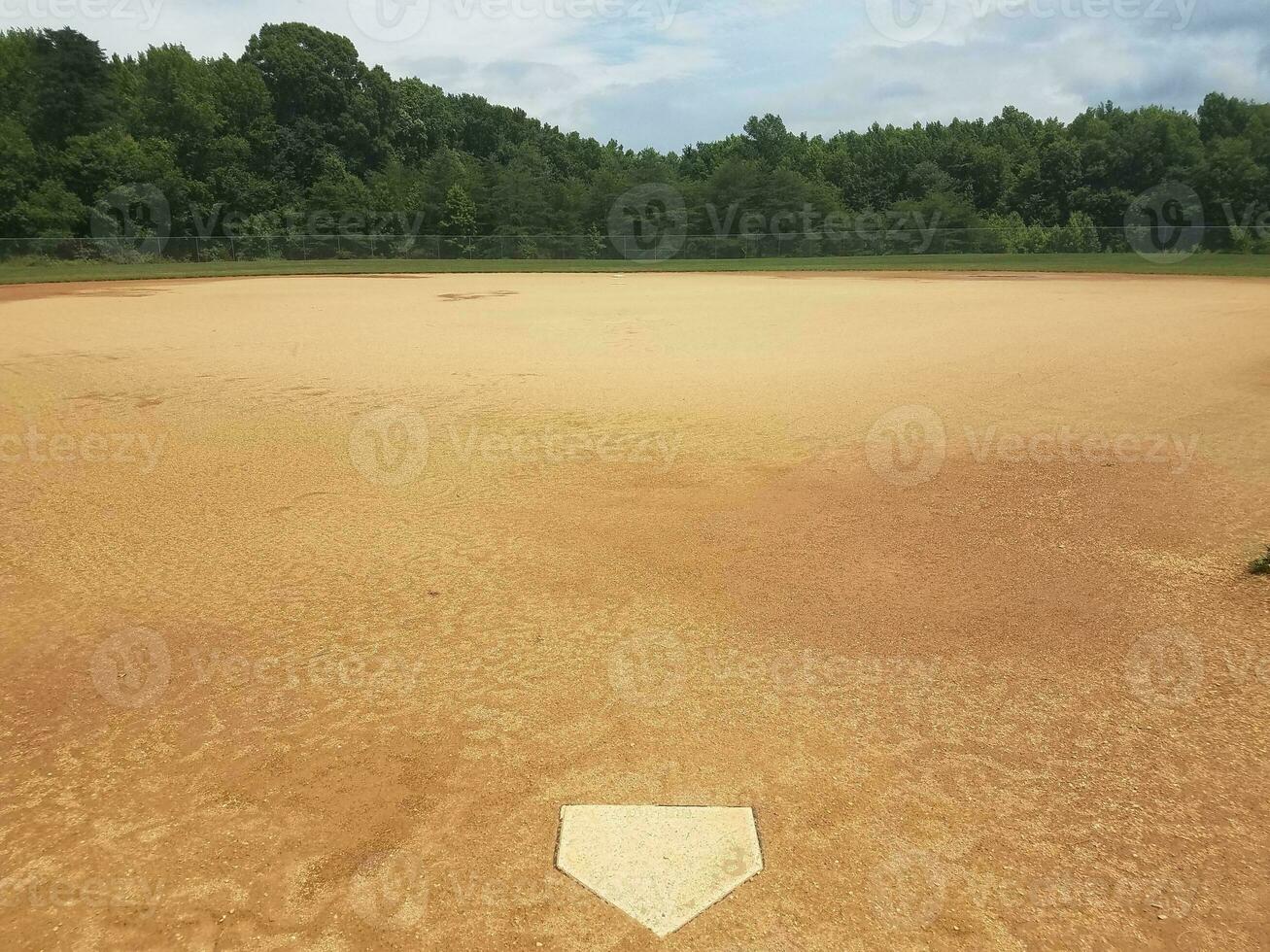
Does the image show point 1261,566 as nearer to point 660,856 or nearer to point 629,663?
point 629,663

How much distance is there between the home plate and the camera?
10.6 feet

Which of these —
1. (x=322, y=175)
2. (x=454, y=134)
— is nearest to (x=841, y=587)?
(x=322, y=175)

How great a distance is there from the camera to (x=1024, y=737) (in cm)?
420

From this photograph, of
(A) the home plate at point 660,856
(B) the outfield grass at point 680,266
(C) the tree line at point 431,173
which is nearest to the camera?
(A) the home plate at point 660,856

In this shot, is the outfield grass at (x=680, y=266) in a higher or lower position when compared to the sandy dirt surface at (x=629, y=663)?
higher

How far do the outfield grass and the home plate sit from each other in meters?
40.3

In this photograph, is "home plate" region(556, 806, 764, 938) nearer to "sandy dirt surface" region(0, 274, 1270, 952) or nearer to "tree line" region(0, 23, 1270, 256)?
"sandy dirt surface" region(0, 274, 1270, 952)

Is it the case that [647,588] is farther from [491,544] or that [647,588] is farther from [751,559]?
[491,544]

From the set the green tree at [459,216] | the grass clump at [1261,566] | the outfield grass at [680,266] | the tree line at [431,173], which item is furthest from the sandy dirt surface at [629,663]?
the green tree at [459,216]

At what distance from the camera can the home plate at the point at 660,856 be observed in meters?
3.23

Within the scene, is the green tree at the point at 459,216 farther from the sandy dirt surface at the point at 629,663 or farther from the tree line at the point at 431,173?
the sandy dirt surface at the point at 629,663

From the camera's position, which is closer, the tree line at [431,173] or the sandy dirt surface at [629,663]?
the sandy dirt surface at [629,663]

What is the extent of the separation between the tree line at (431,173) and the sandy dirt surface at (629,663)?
1908 inches

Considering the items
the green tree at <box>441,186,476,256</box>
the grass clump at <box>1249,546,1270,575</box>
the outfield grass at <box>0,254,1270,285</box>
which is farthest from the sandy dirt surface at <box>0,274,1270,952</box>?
the green tree at <box>441,186,476,256</box>
